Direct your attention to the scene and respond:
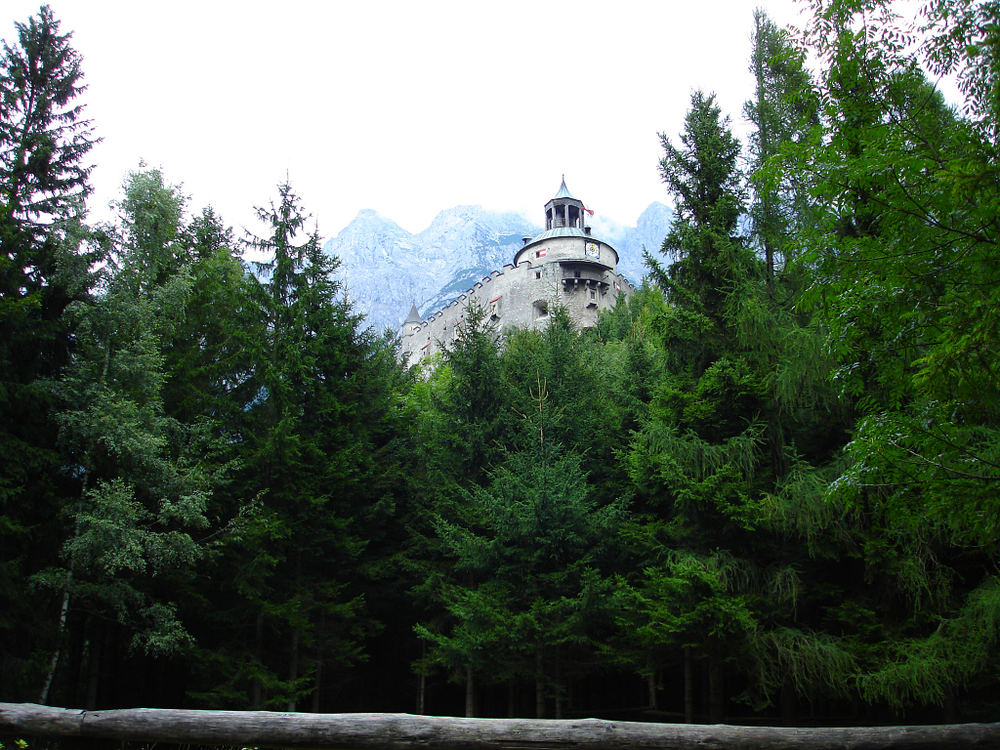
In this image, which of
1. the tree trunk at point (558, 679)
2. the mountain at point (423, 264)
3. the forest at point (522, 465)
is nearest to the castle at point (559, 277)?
the forest at point (522, 465)

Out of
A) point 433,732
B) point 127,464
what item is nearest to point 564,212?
point 127,464

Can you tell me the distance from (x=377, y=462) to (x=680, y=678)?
1067 centimetres

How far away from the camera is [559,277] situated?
51.8m

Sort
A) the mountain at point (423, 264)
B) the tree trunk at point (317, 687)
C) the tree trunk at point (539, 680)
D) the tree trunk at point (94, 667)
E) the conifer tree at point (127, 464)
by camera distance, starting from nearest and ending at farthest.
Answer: the conifer tree at point (127, 464) → the tree trunk at point (94, 667) → the tree trunk at point (539, 680) → the tree trunk at point (317, 687) → the mountain at point (423, 264)

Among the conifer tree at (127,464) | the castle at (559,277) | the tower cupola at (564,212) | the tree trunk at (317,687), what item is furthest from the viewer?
the tower cupola at (564,212)

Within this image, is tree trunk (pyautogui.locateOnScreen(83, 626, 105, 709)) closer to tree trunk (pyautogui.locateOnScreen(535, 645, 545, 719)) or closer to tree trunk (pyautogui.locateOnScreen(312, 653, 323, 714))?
tree trunk (pyautogui.locateOnScreen(312, 653, 323, 714))

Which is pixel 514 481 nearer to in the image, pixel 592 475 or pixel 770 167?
pixel 592 475

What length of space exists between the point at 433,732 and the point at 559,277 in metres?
47.9

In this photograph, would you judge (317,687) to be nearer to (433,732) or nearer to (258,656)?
(258,656)

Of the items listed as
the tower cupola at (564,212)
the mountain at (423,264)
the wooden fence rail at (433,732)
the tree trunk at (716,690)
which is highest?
the mountain at (423,264)

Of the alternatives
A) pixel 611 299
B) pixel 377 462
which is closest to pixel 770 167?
pixel 377 462

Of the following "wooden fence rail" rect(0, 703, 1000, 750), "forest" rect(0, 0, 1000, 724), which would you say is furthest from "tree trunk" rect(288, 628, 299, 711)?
"wooden fence rail" rect(0, 703, 1000, 750)

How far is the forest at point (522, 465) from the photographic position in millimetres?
8953

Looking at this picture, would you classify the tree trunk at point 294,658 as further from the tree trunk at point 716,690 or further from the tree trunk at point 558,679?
the tree trunk at point 716,690
